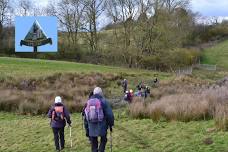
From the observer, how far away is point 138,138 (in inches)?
585

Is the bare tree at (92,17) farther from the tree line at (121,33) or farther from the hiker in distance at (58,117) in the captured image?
the hiker in distance at (58,117)

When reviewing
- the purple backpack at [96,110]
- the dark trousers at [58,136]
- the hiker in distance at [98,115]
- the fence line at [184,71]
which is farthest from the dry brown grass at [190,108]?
the fence line at [184,71]

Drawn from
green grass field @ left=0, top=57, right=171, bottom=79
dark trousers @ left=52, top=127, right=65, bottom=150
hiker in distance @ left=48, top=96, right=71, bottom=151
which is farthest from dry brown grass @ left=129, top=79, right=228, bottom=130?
green grass field @ left=0, top=57, right=171, bottom=79

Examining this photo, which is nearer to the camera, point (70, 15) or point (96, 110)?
point (96, 110)

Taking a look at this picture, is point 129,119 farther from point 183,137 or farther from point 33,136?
point 183,137

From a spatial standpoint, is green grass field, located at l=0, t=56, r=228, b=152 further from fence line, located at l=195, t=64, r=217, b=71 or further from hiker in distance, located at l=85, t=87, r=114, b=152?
fence line, located at l=195, t=64, r=217, b=71

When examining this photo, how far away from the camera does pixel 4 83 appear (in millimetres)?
38969

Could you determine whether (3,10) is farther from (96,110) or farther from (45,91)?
(96,110)

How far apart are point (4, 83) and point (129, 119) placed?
70.1 ft

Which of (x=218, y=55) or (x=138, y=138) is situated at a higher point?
(x=218, y=55)

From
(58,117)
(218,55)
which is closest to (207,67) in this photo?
(218,55)

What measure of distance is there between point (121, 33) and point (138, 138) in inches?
2183

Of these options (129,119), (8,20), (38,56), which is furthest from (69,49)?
(129,119)

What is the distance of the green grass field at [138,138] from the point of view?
1311 cm
